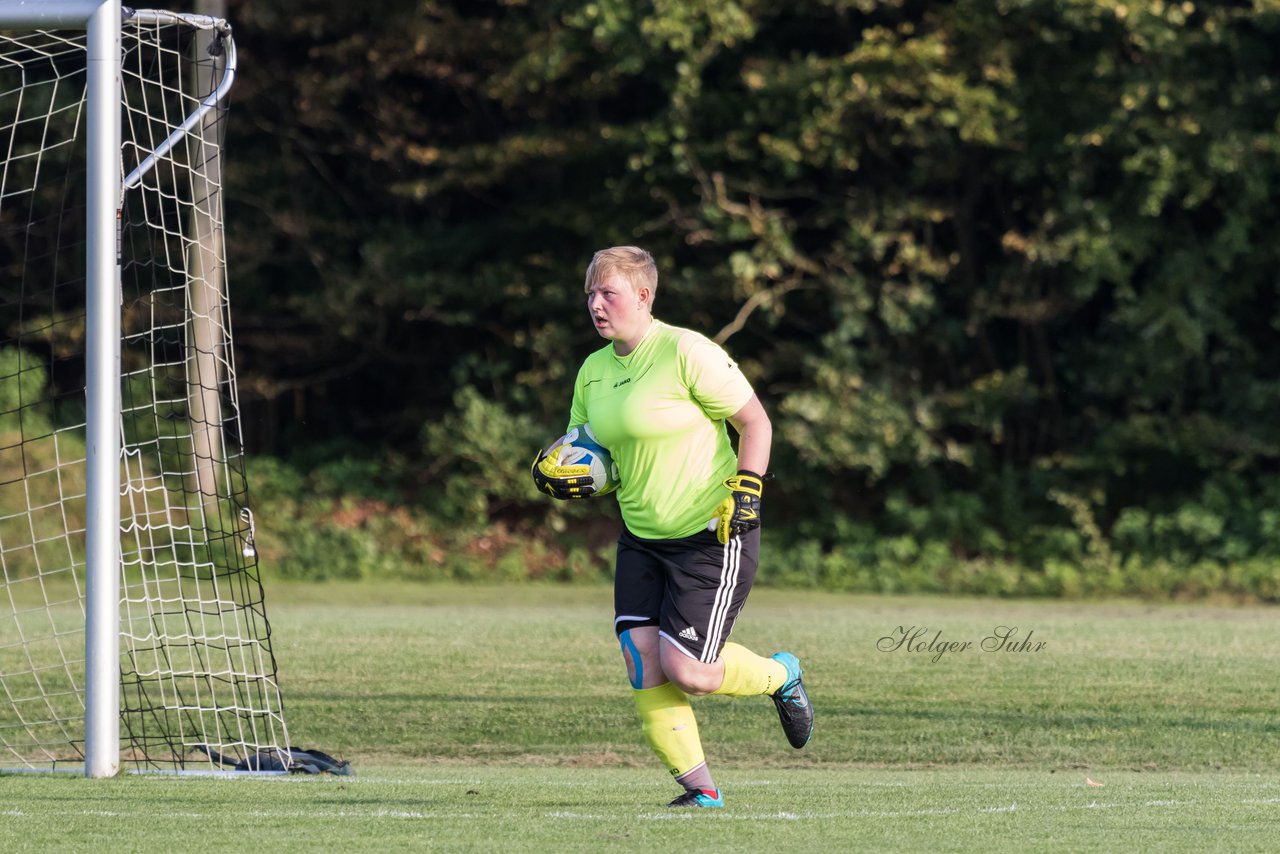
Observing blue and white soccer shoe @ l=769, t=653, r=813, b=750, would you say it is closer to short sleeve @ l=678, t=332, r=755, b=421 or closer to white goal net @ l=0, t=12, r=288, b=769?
short sleeve @ l=678, t=332, r=755, b=421

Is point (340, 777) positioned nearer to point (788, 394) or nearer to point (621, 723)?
point (621, 723)

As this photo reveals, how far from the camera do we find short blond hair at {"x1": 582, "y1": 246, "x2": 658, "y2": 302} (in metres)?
6.12

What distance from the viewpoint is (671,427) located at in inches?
242

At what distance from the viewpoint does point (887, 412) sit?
2252cm

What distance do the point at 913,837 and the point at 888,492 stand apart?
18.4 meters

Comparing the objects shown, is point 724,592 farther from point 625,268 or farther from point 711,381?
point 625,268

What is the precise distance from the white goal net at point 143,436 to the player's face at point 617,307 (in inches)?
97.9

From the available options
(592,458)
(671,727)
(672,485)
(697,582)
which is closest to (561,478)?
(592,458)

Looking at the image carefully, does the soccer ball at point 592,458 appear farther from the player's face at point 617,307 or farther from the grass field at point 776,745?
the grass field at point 776,745

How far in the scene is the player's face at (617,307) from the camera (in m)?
6.13

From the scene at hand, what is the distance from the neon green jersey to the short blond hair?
20cm

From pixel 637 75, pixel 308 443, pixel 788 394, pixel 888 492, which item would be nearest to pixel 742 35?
pixel 637 75

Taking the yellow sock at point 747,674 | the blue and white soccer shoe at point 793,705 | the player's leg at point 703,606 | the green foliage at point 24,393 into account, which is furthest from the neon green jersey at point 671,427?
the green foliage at point 24,393
